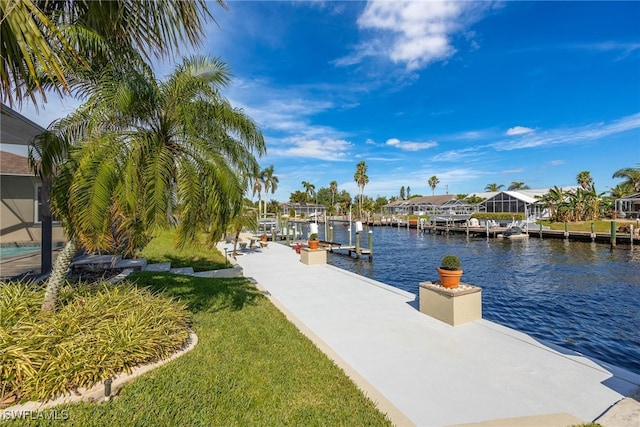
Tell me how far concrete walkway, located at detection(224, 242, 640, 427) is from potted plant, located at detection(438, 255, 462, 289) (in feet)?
2.76

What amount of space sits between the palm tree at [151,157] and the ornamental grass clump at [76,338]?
3.52ft

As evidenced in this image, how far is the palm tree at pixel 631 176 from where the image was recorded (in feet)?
143

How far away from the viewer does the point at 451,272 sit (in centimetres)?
635

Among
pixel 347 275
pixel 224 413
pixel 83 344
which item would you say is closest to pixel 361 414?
pixel 224 413

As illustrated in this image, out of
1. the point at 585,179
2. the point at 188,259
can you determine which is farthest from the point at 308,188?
the point at 188,259

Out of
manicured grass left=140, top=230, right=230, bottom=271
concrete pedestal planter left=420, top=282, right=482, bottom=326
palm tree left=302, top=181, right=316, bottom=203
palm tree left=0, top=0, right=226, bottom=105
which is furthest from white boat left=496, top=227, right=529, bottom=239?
palm tree left=302, top=181, right=316, bottom=203

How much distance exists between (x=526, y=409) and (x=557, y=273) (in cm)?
1641

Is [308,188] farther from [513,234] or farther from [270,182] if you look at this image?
[513,234]

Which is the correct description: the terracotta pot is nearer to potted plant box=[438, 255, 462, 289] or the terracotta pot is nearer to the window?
potted plant box=[438, 255, 462, 289]

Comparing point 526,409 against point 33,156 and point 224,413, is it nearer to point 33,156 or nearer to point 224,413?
point 224,413

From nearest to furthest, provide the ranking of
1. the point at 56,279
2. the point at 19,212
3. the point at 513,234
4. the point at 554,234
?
1. the point at 56,279
2. the point at 19,212
3. the point at 554,234
4. the point at 513,234

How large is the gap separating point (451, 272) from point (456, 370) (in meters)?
2.29

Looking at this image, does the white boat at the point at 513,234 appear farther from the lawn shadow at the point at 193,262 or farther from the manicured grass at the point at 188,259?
the lawn shadow at the point at 193,262

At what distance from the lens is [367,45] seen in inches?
667
